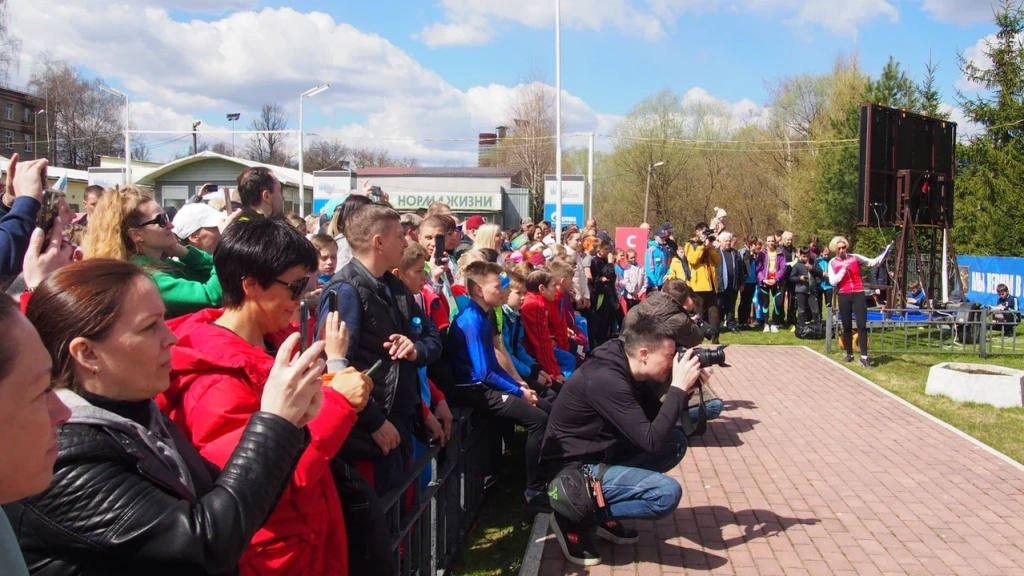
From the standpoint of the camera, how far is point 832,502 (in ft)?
20.0

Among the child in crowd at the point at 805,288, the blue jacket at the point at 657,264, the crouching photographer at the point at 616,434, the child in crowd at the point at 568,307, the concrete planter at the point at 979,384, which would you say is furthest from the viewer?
the child in crowd at the point at 805,288

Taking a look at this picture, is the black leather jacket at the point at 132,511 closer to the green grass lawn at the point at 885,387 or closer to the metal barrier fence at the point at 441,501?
the metal barrier fence at the point at 441,501

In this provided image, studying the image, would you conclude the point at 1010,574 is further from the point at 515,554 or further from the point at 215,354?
the point at 215,354

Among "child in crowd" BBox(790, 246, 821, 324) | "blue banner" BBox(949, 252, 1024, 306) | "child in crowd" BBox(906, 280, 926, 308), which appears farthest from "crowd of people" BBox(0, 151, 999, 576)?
"blue banner" BBox(949, 252, 1024, 306)

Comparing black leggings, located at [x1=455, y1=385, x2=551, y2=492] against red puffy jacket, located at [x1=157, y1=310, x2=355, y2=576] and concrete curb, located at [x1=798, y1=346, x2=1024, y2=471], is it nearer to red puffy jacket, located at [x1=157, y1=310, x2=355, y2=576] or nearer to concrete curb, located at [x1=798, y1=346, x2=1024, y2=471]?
red puffy jacket, located at [x1=157, y1=310, x2=355, y2=576]

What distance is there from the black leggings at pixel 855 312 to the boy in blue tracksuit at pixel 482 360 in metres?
8.28

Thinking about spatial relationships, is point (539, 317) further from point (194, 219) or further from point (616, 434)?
point (194, 219)

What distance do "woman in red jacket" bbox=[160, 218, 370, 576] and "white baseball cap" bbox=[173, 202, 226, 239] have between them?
6.19ft

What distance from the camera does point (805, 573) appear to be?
15.6ft

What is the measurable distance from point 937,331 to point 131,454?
15762 mm

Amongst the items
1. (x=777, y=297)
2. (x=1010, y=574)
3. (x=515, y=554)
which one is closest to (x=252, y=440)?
(x=515, y=554)

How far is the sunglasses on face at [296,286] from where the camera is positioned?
2764 mm

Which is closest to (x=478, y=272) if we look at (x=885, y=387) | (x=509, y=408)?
(x=509, y=408)

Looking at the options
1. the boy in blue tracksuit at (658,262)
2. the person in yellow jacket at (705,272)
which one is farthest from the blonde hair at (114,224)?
the boy in blue tracksuit at (658,262)
